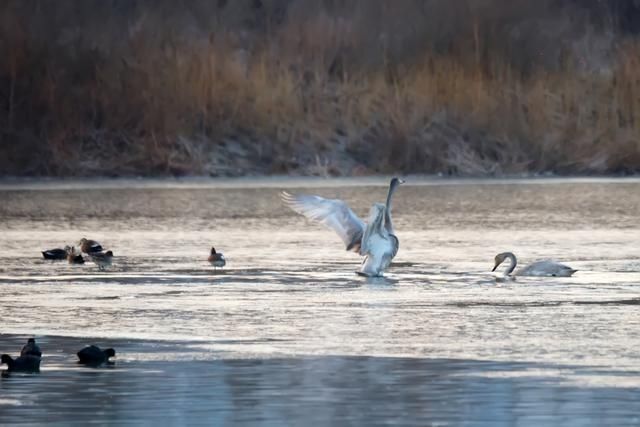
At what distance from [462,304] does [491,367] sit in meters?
3.12

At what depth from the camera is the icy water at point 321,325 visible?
962 cm

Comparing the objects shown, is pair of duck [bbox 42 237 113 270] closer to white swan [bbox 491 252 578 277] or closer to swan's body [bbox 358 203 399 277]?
swan's body [bbox 358 203 399 277]

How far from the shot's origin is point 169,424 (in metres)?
9.11

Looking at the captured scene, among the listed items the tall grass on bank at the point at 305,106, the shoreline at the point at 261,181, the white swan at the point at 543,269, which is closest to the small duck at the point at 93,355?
the white swan at the point at 543,269

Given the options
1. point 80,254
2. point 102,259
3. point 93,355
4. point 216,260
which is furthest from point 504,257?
point 93,355

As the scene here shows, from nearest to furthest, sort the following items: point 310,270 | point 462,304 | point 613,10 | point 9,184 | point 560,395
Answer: point 560,395 → point 462,304 → point 310,270 → point 9,184 → point 613,10

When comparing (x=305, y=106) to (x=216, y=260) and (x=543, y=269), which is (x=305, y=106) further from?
(x=543, y=269)

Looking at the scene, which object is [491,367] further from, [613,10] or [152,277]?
[613,10]

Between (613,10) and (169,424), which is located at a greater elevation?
(613,10)

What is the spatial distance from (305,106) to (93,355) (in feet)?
73.5

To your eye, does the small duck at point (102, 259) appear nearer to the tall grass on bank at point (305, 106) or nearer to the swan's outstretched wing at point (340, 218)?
the swan's outstretched wing at point (340, 218)

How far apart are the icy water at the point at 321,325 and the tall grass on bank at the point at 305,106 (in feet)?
28.2

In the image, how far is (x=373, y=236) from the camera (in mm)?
15953

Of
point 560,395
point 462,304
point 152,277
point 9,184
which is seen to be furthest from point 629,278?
point 9,184
